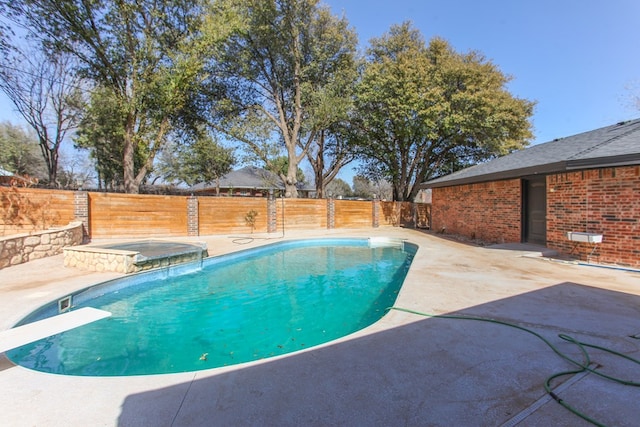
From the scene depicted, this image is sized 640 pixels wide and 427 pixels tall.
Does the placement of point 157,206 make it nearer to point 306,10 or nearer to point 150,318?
point 150,318

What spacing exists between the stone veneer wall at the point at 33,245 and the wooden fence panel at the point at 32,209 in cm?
178

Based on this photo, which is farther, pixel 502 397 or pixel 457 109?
pixel 457 109

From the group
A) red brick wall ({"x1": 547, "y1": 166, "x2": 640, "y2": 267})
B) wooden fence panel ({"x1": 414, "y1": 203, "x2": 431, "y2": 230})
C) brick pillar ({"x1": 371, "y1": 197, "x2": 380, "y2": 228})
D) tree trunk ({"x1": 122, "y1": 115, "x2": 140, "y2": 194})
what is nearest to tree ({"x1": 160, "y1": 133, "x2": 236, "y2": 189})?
tree trunk ({"x1": 122, "y1": 115, "x2": 140, "y2": 194})

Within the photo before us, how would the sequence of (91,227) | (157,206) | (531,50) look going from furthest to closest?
1. (531,50)
2. (157,206)
3. (91,227)

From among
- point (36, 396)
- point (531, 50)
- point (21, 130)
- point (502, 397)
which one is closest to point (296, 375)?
point (502, 397)

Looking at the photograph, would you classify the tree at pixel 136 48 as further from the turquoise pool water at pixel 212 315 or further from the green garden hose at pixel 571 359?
the green garden hose at pixel 571 359

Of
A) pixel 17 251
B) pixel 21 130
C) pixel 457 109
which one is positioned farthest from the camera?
pixel 21 130

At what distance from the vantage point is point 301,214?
15695mm

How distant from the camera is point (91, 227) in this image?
406 inches

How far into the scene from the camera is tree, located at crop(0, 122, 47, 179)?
23156mm

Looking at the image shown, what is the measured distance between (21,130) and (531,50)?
119ft

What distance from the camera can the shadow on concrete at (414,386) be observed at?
1.85 m

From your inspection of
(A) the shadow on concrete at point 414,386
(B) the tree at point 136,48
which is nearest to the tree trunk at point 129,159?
(B) the tree at point 136,48

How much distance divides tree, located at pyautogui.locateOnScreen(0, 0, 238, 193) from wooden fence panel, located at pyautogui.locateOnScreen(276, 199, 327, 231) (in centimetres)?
666
